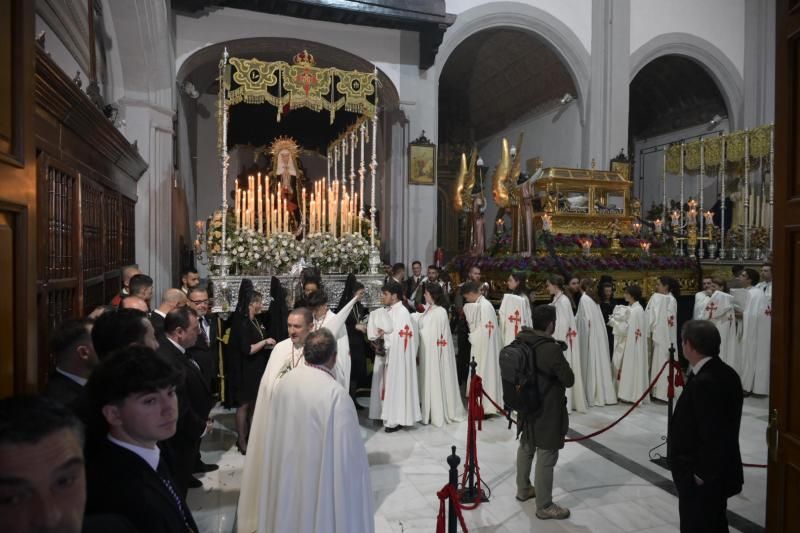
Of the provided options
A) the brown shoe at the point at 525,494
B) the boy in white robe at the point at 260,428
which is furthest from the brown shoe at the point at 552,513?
the boy in white robe at the point at 260,428

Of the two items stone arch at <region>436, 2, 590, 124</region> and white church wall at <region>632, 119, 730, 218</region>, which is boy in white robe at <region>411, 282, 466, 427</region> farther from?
white church wall at <region>632, 119, 730, 218</region>

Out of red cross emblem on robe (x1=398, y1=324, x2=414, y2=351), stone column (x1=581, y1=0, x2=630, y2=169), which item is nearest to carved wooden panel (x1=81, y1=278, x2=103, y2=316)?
red cross emblem on robe (x1=398, y1=324, x2=414, y2=351)

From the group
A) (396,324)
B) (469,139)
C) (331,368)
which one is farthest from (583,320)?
(469,139)

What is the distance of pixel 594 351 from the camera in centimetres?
784

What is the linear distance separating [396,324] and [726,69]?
16.3 metres

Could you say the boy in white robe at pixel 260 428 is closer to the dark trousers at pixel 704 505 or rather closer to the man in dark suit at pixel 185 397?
the man in dark suit at pixel 185 397

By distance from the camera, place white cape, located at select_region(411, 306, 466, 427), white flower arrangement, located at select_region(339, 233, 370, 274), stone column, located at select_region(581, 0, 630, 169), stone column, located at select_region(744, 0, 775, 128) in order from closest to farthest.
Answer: white cape, located at select_region(411, 306, 466, 427) < white flower arrangement, located at select_region(339, 233, 370, 274) < stone column, located at select_region(581, 0, 630, 169) < stone column, located at select_region(744, 0, 775, 128)

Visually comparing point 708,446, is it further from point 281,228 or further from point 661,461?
point 281,228

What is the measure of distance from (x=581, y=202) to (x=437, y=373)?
826cm

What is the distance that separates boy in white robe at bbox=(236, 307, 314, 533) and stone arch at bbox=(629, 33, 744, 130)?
16.1 m

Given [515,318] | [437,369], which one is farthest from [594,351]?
[437,369]

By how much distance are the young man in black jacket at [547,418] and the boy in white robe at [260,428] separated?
187cm

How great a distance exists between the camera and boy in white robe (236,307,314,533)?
153 inches

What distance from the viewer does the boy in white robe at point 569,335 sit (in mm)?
7383
